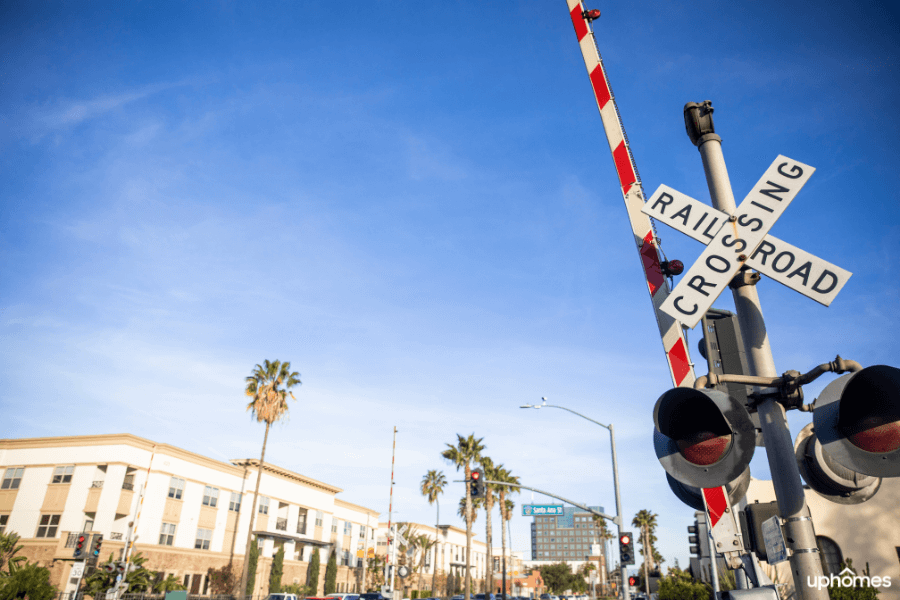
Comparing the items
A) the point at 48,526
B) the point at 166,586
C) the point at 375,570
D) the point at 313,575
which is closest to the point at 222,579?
the point at 166,586

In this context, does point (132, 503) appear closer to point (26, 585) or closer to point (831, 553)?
point (26, 585)

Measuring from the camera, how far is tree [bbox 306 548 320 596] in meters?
51.6

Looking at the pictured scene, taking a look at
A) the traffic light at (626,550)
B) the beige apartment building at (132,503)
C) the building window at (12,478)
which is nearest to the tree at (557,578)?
the beige apartment building at (132,503)

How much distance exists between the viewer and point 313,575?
52.3 metres

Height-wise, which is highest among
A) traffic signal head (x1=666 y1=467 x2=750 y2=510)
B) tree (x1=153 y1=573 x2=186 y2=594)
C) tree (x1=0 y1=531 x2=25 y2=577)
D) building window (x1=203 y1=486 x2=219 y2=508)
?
building window (x1=203 y1=486 x2=219 y2=508)

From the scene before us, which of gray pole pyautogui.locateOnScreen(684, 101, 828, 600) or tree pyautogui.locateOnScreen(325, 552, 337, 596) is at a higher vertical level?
gray pole pyautogui.locateOnScreen(684, 101, 828, 600)

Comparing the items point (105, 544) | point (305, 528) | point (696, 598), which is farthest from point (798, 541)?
point (305, 528)

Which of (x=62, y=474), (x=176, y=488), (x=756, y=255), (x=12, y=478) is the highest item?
(x=62, y=474)

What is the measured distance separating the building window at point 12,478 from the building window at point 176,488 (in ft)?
32.4

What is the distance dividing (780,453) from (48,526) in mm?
45508

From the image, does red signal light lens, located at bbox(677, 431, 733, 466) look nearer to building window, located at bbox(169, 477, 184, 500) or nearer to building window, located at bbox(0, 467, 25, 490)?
building window, located at bbox(169, 477, 184, 500)

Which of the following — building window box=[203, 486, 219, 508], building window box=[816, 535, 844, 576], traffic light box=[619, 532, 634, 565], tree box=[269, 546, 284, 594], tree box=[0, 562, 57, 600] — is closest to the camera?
traffic light box=[619, 532, 634, 565]

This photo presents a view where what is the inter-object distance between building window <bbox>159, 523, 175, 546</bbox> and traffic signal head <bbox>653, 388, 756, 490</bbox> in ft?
143

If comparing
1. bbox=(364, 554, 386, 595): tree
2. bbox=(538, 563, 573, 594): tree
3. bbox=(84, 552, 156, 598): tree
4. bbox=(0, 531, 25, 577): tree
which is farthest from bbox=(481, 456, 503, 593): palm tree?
bbox=(538, 563, 573, 594): tree
